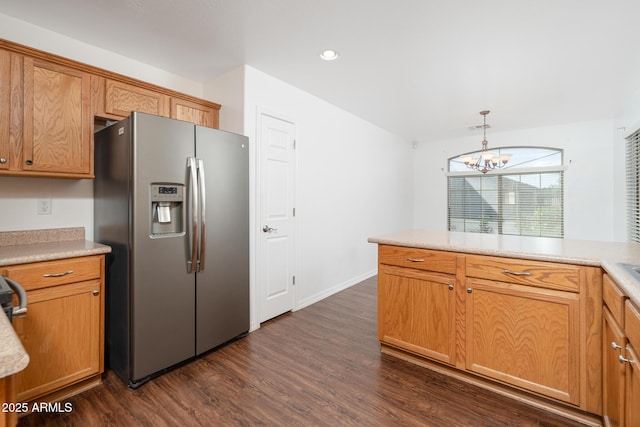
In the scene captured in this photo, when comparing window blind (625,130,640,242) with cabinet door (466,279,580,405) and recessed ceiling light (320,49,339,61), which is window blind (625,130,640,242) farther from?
recessed ceiling light (320,49,339,61)

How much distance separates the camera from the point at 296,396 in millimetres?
1859

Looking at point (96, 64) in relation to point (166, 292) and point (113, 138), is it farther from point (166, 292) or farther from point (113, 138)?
point (166, 292)

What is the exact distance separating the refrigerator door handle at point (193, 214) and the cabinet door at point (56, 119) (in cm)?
74

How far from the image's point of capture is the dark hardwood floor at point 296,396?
5.43 feet

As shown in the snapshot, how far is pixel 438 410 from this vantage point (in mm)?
1734

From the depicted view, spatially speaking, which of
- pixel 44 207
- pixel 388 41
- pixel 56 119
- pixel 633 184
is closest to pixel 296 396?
pixel 44 207

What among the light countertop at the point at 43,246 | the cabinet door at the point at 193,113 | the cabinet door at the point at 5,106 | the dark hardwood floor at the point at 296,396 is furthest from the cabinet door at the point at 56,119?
the dark hardwood floor at the point at 296,396

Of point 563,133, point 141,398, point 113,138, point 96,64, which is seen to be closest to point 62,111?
point 113,138

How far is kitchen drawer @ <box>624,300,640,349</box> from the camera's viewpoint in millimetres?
1075

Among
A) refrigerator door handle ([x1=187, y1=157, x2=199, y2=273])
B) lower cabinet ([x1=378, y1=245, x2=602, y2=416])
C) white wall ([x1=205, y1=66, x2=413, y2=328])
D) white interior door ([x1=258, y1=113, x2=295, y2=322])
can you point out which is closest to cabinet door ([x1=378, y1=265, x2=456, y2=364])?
lower cabinet ([x1=378, y1=245, x2=602, y2=416])

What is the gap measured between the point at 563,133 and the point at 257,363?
18.8ft

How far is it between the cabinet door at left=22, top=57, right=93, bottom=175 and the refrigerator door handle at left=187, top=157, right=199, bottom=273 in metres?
0.74

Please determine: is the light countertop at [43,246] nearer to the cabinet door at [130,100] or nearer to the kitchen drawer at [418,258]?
the cabinet door at [130,100]

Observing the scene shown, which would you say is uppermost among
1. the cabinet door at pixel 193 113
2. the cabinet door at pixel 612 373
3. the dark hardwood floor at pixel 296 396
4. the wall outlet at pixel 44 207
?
the cabinet door at pixel 193 113
